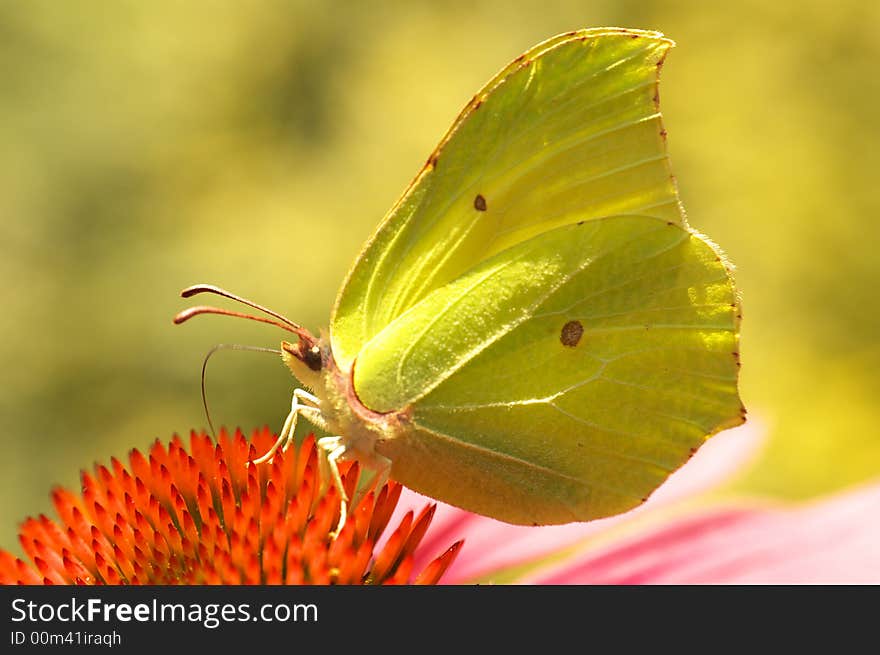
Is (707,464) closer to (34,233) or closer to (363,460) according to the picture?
(363,460)

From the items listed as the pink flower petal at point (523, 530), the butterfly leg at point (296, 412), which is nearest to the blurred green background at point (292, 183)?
the pink flower petal at point (523, 530)

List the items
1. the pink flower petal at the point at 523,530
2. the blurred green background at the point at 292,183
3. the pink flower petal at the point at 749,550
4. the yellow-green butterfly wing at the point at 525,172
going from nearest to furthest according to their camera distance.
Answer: the yellow-green butterfly wing at the point at 525,172 < the pink flower petal at the point at 749,550 < the pink flower petal at the point at 523,530 < the blurred green background at the point at 292,183

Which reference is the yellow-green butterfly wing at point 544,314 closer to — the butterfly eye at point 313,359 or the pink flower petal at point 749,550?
the butterfly eye at point 313,359

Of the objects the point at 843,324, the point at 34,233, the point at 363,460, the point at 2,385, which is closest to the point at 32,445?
the point at 2,385

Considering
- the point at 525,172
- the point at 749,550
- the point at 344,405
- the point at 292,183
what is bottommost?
the point at 749,550

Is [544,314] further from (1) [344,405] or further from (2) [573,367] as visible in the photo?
(1) [344,405]

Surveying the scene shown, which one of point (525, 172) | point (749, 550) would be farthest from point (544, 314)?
point (749, 550)
